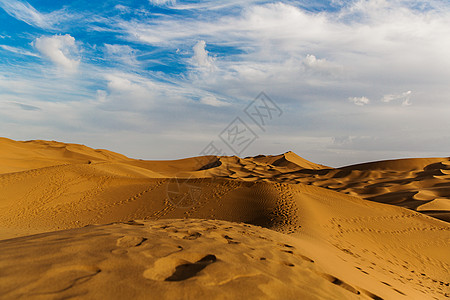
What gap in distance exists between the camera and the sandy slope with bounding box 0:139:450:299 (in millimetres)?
2994

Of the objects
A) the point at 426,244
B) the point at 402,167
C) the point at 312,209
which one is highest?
the point at 402,167

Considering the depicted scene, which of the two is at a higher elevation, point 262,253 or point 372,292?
point 262,253

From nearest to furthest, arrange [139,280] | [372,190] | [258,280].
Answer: [139,280]
[258,280]
[372,190]

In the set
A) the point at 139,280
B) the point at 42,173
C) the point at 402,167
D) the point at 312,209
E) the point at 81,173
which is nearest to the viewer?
the point at 139,280

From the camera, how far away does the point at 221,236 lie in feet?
18.2

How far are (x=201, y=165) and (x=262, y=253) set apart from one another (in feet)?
147

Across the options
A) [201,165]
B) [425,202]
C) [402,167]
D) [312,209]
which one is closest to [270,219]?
[312,209]

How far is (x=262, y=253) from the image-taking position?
457 cm

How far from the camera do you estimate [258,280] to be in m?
3.22

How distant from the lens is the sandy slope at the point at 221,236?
9.82 ft

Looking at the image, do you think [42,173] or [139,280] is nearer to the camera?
[139,280]

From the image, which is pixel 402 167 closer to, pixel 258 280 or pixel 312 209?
pixel 312 209

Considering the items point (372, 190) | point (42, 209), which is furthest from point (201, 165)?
point (42, 209)

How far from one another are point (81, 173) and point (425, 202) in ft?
75.9
